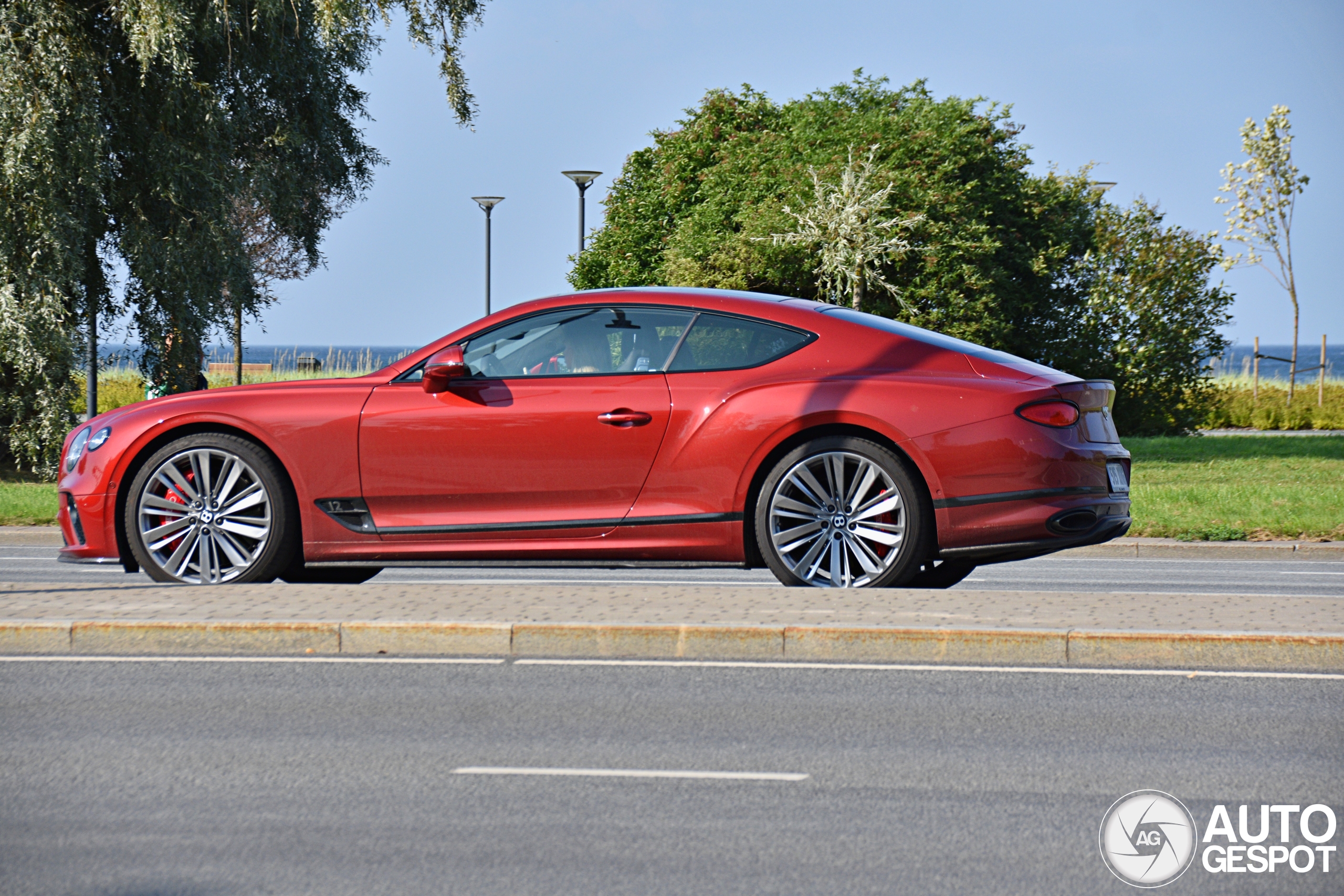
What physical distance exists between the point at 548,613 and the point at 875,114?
2426 centimetres

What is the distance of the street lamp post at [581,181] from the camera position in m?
27.9

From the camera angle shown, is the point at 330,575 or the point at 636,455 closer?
the point at 636,455

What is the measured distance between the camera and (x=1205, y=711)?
576 cm

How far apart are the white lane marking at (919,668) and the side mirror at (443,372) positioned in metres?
1.61

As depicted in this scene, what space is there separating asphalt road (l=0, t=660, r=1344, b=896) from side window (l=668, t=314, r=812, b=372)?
1.80 m

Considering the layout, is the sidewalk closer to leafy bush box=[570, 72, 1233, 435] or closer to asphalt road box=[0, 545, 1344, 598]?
asphalt road box=[0, 545, 1344, 598]

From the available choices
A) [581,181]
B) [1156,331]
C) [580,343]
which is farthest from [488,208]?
[580,343]

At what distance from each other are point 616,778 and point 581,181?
24157mm


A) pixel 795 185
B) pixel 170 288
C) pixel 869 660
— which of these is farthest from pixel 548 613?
pixel 795 185

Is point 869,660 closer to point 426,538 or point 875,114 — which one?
point 426,538

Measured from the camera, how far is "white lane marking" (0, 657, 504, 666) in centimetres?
677

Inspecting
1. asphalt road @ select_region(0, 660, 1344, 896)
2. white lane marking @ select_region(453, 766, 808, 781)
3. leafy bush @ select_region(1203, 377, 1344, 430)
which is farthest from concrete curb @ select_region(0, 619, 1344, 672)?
leafy bush @ select_region(1203, 377, 1344, 430)

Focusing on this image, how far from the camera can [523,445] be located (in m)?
7.53

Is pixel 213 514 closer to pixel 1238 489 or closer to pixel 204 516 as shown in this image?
pixel 204 516
